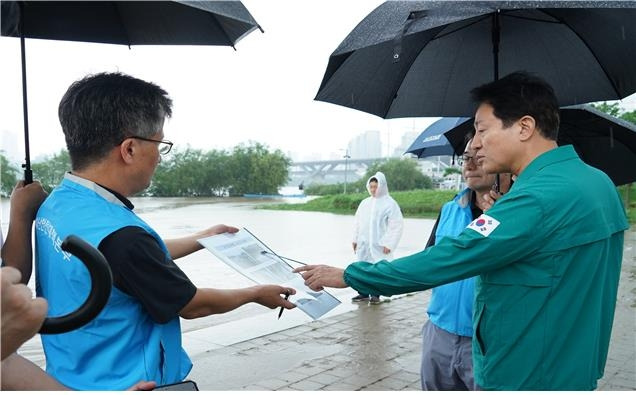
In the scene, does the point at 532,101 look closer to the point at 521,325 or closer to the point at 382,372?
the point at 521,325

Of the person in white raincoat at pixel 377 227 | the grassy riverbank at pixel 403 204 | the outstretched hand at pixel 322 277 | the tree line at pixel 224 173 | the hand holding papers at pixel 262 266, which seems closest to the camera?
the hand holding papers at pixel 262 266

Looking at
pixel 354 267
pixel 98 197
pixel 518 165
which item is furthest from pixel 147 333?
pixel 518 165

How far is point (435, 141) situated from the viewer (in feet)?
18.2

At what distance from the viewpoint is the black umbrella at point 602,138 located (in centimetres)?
356

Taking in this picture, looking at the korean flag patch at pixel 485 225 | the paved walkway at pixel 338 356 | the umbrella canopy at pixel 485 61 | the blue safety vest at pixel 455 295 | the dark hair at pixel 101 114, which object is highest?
the umbrella canopy at pixel 485 61

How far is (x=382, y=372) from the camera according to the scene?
496 centimetres

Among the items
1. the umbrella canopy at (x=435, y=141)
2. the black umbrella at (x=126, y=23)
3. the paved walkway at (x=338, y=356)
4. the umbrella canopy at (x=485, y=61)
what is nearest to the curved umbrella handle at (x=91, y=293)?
the black umbrella at (x=126, y=23)

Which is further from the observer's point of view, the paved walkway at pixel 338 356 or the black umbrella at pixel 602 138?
the paved walkway at pixel 338 356

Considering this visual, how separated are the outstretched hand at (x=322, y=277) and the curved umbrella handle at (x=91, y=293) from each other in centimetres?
117

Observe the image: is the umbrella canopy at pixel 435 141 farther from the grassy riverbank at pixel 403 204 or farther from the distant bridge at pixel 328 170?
the distant bridge at pixel 328 170

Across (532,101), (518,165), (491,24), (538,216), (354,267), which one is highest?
(491,24)

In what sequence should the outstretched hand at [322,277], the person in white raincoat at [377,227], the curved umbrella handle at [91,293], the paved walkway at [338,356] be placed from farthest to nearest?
the person in white raincoat at [377,227], the paved walkway at [338,356], the outstretched hand at [322,277], the curved umbrella handle at [91,293]

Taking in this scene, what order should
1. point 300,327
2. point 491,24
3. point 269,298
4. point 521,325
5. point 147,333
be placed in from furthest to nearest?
point 300,327 < point 491,24 < point 269,298 < point 521,325 < point 147,333

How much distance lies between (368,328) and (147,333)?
486 centimetres
